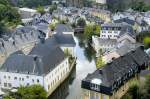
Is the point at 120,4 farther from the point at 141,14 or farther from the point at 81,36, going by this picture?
the point at 81,36

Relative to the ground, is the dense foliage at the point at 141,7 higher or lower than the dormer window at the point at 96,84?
higher

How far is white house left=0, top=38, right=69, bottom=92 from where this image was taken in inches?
969

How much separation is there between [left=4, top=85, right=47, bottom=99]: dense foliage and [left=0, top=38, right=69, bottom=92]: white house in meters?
1.95

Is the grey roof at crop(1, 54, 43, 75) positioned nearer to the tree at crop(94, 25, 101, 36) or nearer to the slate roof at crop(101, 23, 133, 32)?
the slate roof at crop(101, 23, 133, 32)

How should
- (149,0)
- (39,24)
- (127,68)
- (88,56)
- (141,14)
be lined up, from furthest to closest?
(149,0) → (141,14) → (39,24) → (88,56) → (127,68)

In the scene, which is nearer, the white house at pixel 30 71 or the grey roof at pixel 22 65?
the white house at pixel 30 71

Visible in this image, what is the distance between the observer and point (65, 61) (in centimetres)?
2822

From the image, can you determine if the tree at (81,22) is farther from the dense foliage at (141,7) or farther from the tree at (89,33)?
the dense foliage at (141,7)

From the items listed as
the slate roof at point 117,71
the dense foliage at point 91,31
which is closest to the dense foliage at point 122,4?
the dense foliage at point 91,31

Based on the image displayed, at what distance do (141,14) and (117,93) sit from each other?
2600 cm

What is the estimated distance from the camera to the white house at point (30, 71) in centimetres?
2462

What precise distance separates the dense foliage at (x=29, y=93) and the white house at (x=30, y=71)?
1.95 metres

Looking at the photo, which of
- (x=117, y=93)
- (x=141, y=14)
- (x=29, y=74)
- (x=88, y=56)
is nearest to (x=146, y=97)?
(x=117, y=93)

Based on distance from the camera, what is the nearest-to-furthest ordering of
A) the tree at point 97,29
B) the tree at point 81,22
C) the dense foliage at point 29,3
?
the tree at point 97,29 → the tree at point 81,22 → the dense foliage at point 29,3
